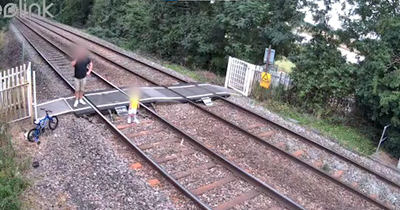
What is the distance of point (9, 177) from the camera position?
19.7ft

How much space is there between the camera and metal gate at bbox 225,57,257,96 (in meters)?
12.7

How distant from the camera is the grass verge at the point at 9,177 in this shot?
17.2ft

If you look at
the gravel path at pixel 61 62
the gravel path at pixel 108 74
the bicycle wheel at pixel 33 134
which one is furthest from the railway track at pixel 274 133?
the bicycle wheel at pixel 33 134

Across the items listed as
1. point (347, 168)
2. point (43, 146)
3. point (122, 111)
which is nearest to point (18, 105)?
point (43, 146)

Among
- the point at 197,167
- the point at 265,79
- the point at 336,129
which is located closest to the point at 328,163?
the point at 336,129

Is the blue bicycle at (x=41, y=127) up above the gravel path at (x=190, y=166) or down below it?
above

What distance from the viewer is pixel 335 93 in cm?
1162

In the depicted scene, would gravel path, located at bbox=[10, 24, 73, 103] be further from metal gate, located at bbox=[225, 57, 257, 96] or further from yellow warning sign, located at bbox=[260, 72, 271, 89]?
yellow warning sign, located at bbox=[260, 72, 271, 89]

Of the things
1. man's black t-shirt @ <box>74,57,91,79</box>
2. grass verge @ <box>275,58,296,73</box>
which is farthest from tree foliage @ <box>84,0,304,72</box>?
man's black t-shirt @ <box>74,57,91,79</box>

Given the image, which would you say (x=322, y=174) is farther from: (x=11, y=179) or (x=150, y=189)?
(x=11, y=179)

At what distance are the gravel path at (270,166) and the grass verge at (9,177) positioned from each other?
12.9 feet

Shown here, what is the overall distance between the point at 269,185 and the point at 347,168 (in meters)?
2.39

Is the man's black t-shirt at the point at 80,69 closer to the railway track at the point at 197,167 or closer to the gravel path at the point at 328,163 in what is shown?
the railway track at the point at 197,167

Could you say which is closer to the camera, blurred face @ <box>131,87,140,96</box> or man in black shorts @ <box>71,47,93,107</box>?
man in black shorts @ <box>71,47,93,107</box>
